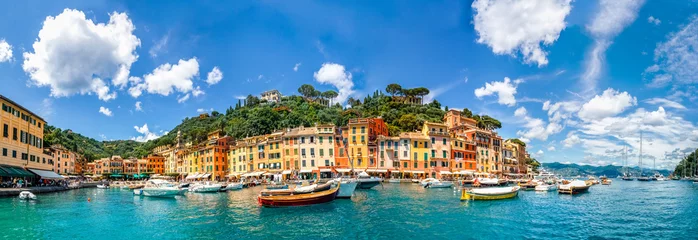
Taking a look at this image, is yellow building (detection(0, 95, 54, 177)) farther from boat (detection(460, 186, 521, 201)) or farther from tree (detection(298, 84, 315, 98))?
tree (detection(298, 84, 315, 98))

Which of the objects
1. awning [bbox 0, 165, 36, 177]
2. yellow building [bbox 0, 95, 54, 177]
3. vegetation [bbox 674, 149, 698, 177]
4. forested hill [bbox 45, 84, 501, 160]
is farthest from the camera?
vegetation [bbox 674, 149, 698, 177]

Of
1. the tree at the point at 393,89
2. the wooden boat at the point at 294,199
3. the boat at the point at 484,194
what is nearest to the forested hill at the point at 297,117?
the tree at the point at 393,89

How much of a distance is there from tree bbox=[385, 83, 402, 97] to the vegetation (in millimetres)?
90858

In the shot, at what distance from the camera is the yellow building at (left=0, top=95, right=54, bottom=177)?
42.1 metres

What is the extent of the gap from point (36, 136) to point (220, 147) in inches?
1491

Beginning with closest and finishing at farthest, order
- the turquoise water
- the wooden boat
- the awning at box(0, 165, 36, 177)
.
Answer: the turquoise water
the wooden boat
the awning at box(0, 165, 36, 177)

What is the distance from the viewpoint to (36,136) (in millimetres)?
51969

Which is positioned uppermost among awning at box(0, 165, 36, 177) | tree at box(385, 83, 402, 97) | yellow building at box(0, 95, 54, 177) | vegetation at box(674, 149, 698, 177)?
tree at box(385, 83, 402, 97)

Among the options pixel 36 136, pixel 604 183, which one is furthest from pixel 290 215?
pixel 604 183

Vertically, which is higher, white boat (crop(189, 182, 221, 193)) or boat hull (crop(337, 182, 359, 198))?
boat hull (crop(337, 182, 359, 198))

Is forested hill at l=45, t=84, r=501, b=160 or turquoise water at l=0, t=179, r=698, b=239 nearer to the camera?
turquoise water at l=0, t=179, r=698, b=239

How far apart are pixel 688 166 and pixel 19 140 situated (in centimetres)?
16851

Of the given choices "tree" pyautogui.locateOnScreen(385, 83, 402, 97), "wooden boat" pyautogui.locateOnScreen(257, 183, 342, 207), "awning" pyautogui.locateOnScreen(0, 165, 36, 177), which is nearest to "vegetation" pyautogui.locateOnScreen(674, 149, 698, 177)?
"tree" pyautogui.locateOnScreen(385, 83, 402, 97)

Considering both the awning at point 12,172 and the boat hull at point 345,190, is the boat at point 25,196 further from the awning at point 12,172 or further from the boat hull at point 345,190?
the boat hull at point 345,190
